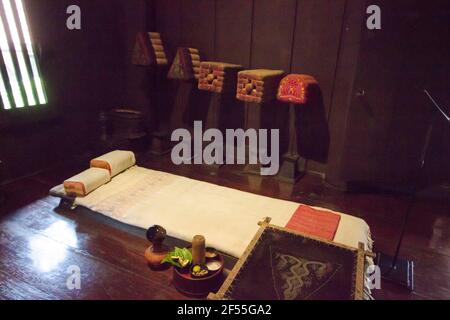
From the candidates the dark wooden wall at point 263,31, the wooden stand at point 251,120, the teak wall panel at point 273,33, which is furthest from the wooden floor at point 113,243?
the teak wall panel at point 273,33

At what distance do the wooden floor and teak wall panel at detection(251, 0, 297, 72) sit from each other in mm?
1766

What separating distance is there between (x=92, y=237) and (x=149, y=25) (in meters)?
3.60

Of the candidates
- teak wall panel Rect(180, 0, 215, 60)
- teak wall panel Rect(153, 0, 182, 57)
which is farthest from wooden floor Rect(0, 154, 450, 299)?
teak wall panel Rect(153, 0, 182, 57)

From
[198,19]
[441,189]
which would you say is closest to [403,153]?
[441,189]

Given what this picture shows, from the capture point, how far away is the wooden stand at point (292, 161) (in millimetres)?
4832

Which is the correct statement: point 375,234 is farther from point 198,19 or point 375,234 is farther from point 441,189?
point 198,19

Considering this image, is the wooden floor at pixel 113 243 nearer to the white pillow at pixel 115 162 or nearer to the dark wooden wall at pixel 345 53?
the dark wooden wall at pixel 345 53

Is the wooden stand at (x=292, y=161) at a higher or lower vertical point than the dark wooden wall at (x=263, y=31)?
lower

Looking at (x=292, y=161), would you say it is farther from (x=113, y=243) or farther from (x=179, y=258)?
(x=113, y=243)

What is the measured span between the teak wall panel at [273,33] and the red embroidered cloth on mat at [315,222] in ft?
7.43

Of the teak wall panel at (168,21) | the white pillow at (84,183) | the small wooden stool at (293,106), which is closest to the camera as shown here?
the white pillow at (84,183)

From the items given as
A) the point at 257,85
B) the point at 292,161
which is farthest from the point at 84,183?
the point at 292,161

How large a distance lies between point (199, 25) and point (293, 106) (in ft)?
6.38
